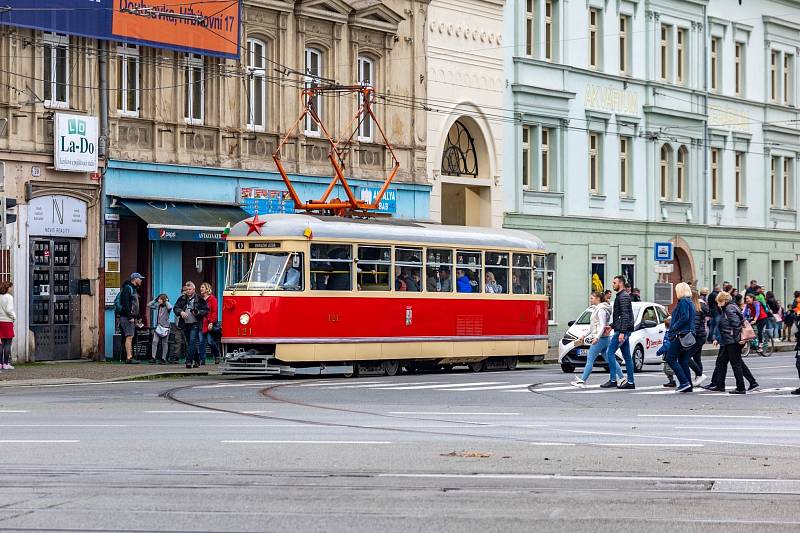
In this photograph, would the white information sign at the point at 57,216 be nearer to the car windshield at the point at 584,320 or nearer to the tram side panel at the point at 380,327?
the tram side panel at the point at 380,327

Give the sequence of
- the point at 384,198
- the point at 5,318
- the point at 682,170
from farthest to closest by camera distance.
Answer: the point at 682,170 < the point at 384,198 < the point at 5,318

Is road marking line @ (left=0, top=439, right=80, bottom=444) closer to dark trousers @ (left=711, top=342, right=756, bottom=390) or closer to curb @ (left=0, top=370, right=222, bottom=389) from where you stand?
curb @ (left=0, top=370, right=222, bottom=389)

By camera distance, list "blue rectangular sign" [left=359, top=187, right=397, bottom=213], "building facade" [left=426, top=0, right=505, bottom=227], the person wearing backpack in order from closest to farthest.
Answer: the person wearing backpack → "blue rectangular sign" [left=359, top=187, right=397, bottom=213] → "building facade" [left=426, top=0, right=505, bottom=227]

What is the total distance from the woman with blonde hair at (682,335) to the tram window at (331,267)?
6746 millimetres

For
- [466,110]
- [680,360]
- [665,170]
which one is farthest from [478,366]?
[665,170]

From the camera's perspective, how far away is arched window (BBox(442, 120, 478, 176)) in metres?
46.0

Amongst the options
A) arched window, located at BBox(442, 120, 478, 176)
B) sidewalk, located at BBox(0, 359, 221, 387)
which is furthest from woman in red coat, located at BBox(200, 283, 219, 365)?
arched window, located at BBox(442, 120, 478, 176)

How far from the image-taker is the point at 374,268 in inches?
1225

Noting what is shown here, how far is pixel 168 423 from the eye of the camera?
18.3 metres

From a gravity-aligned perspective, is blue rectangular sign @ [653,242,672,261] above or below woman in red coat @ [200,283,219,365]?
above

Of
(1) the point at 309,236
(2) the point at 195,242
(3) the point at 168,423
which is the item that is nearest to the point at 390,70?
(2) the point at 195,242

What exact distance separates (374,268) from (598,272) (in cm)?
2150

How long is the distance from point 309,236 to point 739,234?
33.3 meters

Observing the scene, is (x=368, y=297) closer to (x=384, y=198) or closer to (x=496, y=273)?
(x=496, y=273)
